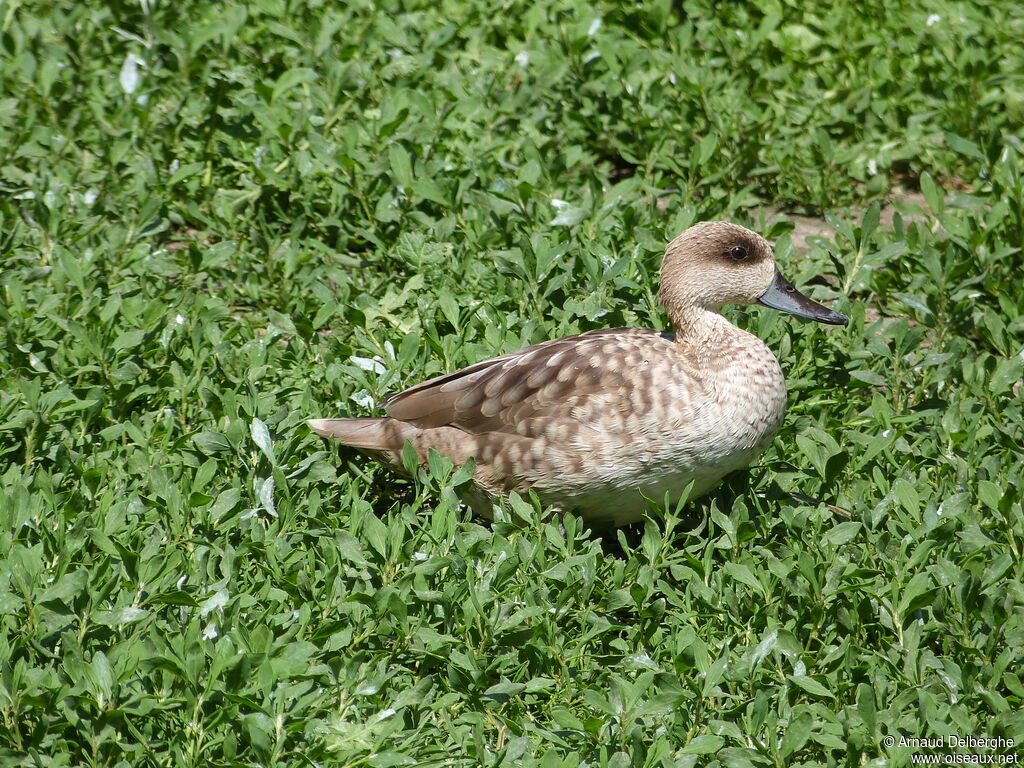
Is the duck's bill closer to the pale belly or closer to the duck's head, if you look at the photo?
the duck's head

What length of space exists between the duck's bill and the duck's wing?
1.44 ft

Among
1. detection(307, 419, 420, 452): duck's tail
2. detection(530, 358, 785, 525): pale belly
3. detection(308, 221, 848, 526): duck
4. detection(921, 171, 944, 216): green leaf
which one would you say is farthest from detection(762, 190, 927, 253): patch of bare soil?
detection(307, 419, 420, 452): duck's tail

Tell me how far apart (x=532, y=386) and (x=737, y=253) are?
899mm

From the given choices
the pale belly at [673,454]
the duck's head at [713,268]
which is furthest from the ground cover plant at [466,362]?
the duck's head at [713,268]

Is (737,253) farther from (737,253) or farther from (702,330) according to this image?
(702,330)

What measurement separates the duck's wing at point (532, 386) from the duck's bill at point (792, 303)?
0.44 metres

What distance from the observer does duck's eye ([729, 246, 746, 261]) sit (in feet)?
13.9

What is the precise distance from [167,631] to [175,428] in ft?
3.92

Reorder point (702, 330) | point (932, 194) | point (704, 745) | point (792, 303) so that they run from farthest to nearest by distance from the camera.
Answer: point (932, 194), point (792, 303), point (702, 330), point (704, 745)

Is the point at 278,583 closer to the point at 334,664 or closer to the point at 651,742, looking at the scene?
the point at 334,664

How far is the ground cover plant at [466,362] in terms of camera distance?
320 cm

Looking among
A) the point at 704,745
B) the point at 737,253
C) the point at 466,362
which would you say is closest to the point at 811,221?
the point at 737,253

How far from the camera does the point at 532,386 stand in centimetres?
411

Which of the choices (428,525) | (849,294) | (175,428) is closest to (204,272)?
(175,428)
